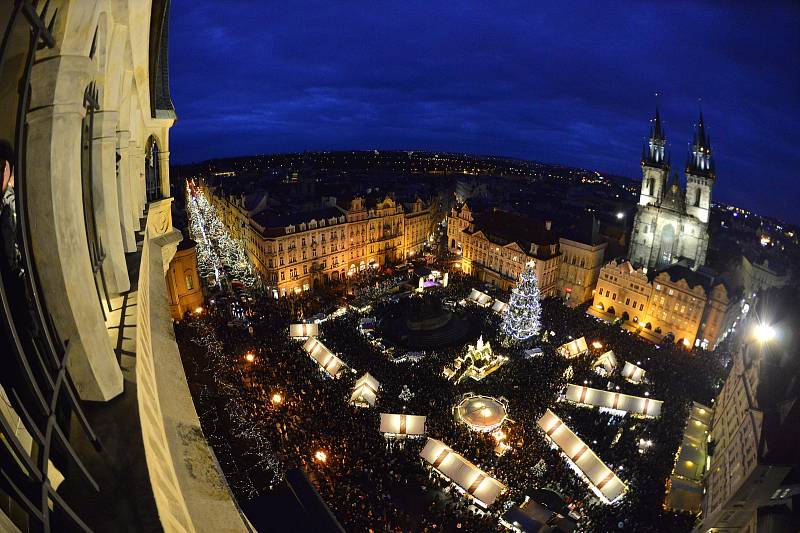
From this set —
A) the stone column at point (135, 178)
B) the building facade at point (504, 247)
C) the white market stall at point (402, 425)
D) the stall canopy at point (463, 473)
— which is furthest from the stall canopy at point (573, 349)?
the stone column at point (135, 178)

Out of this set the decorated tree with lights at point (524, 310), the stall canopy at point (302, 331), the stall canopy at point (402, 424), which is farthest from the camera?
the decorated tree with lights at point (524, 310)

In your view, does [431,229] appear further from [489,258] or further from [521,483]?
[521,483]

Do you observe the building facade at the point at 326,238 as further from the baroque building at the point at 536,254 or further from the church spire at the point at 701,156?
the church spire at the point at 701,156

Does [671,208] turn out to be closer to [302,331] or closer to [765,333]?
[765,333]

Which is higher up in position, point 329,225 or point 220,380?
point 329,225

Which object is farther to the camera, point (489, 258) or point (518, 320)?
point (489, 258)

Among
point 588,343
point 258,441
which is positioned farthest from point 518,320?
point 258,441
